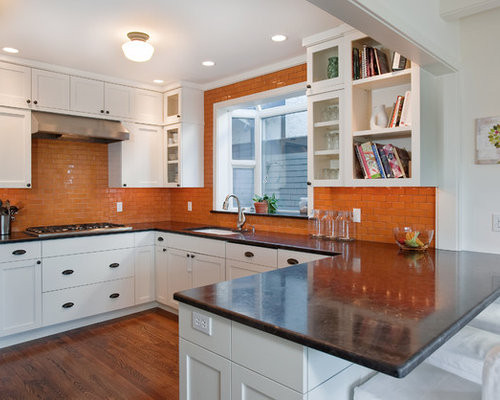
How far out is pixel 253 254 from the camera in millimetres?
3076

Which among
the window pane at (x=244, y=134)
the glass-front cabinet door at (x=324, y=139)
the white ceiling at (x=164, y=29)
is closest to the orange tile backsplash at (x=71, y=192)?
the white ceiling at (x=164, y=29)

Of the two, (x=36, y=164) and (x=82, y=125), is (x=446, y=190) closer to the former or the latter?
(x=82, y=125)

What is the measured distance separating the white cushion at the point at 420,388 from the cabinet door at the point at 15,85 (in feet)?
11.9

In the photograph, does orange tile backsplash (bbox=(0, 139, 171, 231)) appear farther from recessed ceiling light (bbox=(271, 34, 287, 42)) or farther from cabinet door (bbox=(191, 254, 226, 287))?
recessed ceiling light (bbox=(271, 34, 287, 42))

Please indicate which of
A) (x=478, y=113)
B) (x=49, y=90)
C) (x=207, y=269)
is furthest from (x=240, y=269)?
(x=49, y=90)

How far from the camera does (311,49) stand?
9.81ft

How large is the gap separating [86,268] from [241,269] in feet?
5.07

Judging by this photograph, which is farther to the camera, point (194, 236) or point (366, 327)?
point (194, 236)

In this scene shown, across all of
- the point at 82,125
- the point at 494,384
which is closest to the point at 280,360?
the point at 494,384

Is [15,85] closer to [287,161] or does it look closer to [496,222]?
[287,161]

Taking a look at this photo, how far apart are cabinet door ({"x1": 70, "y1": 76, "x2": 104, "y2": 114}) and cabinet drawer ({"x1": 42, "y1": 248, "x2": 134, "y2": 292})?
147cm

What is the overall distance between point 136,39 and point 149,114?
1501mm

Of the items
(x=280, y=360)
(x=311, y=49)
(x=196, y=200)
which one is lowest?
(x=280, y=360)

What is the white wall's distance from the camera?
2.35 m
